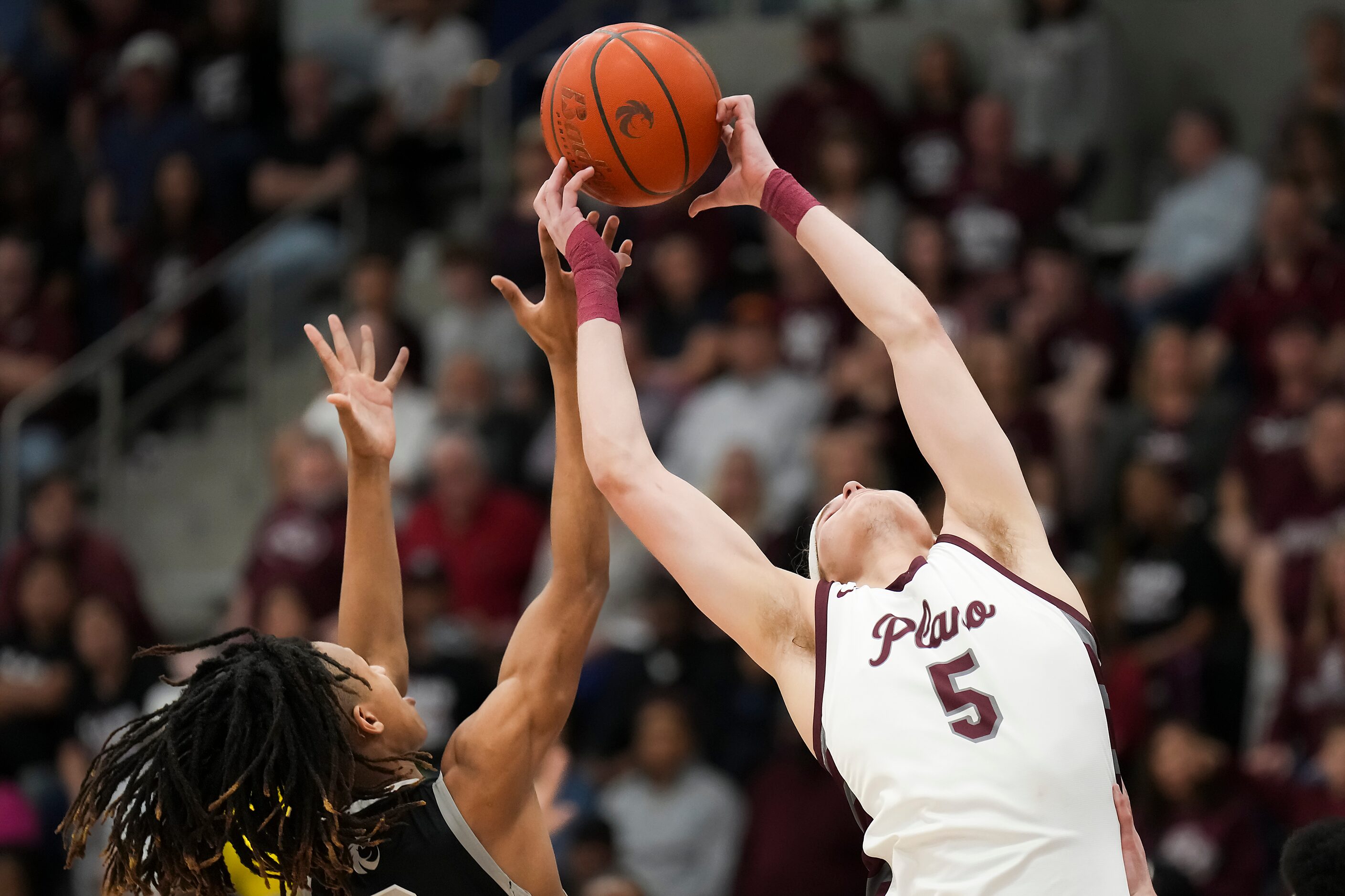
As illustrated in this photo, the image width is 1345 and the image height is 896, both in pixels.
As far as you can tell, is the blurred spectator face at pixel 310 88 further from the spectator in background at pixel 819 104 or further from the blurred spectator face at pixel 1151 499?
the blurred spectator face at pixel 1151 499

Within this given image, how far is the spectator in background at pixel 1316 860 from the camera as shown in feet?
10.7

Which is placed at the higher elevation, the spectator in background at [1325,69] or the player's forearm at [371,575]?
the player's forearm at [371,575]

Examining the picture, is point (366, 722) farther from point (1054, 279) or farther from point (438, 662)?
point (1054, 279)

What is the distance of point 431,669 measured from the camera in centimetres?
792

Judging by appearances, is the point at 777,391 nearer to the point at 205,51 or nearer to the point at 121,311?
the point at 121,311

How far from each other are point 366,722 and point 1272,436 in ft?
17.6

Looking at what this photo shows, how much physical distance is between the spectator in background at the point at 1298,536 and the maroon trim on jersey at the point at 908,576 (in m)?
4.05

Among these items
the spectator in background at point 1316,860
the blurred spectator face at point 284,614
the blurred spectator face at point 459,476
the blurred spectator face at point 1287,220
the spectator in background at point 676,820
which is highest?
the spectator in background at point 1316,860

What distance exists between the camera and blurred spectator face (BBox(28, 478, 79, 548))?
30.2 ft

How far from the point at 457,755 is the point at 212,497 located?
23.6 feet

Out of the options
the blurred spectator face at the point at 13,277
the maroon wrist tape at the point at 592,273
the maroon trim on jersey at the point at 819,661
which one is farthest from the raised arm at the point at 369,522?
the blurred spectator face at the point at 13,277


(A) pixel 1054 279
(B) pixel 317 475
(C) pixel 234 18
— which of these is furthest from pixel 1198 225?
(C) pixel 234 18

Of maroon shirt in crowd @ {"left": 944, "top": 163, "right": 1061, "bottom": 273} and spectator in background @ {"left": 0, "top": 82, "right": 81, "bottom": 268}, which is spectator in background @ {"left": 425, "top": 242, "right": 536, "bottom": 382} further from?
spectator in background @ {"left": 0, "top": 82, "right": 81, "bottom": 268}

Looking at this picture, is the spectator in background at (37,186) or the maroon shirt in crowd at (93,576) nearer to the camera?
the maroon shirt in crowd at (93,576)
